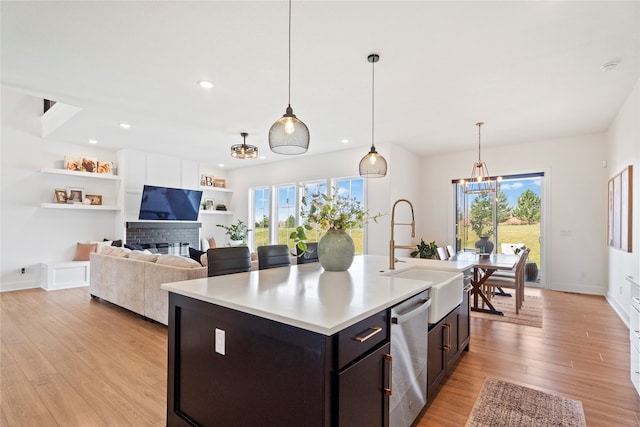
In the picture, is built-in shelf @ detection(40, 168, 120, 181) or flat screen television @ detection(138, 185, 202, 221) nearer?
built-in shelf @ detection(40, 168, 120, 181)

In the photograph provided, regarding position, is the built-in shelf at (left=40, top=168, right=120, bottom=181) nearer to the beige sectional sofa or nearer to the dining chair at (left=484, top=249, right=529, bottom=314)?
the beige sectional sofa

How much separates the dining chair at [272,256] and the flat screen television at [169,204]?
204 inches

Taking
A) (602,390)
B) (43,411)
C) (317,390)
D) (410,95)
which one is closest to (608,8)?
(410,95)

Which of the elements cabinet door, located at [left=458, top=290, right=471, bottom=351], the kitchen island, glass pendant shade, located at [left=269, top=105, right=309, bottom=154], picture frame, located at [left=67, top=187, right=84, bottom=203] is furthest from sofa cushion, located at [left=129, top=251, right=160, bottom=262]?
cabinet door, located at [left=458, top=290, right=471, bottom=351]

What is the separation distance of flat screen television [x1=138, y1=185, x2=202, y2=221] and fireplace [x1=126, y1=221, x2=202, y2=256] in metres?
0.25

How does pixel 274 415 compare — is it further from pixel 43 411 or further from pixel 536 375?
pixel 536 375

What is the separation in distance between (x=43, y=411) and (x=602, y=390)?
13.4 ft

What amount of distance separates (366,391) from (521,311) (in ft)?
A: 13.6

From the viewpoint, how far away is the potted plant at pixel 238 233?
8.60 meters

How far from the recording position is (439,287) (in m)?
2.07

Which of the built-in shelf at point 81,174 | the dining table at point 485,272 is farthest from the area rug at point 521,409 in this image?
the built-in shelf at point 81,174

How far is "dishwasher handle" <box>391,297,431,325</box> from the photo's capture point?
1.58m

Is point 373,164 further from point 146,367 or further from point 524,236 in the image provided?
point 524,236

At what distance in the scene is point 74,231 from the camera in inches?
257
